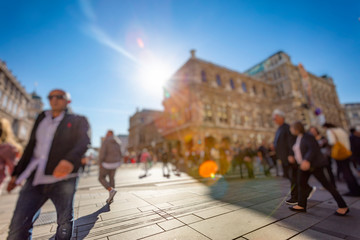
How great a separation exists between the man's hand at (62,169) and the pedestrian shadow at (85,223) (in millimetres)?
1005

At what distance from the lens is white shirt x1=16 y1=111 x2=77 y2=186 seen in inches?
64.1

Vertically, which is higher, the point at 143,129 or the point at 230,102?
the point at 143,129

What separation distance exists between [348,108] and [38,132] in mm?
77508

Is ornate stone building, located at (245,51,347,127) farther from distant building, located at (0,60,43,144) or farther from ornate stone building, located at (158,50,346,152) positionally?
distant building, located at (0,60,43,144)

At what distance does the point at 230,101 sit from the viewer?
75.3 feet

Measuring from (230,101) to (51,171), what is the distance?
2314cm

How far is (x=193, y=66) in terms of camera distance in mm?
21016

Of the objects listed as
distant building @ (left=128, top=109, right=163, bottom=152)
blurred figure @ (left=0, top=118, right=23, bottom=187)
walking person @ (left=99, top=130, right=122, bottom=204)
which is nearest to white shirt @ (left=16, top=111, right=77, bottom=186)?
blurred figure @ (left=0, top=118, right=23, bottom=187)

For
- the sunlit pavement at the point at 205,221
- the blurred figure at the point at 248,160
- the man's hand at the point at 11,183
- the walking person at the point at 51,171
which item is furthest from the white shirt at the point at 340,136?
the man's hand at the point at 11,183

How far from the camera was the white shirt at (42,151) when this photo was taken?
1628mm

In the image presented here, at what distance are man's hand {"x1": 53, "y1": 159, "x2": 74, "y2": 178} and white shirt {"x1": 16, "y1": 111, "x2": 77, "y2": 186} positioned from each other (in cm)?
11

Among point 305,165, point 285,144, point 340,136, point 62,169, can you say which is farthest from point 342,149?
point 62,169

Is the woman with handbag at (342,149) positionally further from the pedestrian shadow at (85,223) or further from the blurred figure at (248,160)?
the pedestrian shadow at (85,223)

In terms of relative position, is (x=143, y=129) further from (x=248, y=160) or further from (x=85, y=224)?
(x=85, y=224)
